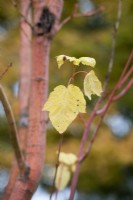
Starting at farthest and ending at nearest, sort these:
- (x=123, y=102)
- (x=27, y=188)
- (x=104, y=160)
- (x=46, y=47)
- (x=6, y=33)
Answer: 1. (x=123, y=102)
2. (x=6, y=33)
3. (x=104, y=160)
4. (x=46, y=47)
5. (x=27, y=188)

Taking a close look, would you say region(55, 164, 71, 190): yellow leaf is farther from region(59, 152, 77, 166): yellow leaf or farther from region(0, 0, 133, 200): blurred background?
region(0, 0, 133, 200): blurred background

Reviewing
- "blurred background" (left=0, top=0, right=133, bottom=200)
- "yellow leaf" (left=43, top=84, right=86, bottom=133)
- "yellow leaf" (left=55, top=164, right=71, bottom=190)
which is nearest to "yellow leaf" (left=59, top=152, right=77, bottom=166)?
"yellow leaf" (left=55, top=164, right=71, bottom=190)

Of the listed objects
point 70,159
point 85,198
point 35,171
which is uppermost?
point 35,171

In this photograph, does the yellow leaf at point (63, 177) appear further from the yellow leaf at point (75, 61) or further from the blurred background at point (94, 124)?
the blurred background at point (94, 124)

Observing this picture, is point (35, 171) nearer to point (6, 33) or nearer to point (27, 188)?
point (27, 188)

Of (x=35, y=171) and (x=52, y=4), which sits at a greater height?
(x=52, y=4)

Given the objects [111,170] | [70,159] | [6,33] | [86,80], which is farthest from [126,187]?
[86,80]

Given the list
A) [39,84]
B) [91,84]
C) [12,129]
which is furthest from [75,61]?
[39,84]

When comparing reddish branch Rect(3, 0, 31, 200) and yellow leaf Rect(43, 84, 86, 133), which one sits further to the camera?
reddish branch Rect(3, 0, 31, 200)

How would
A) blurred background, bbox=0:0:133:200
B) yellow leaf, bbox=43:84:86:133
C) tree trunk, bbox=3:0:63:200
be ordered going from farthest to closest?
1. blurred background, bbox=0:0:133:200
2. tree trunk, bbox=3:0:63:200
3. yellow leaf, bbox=43:84:86:133
